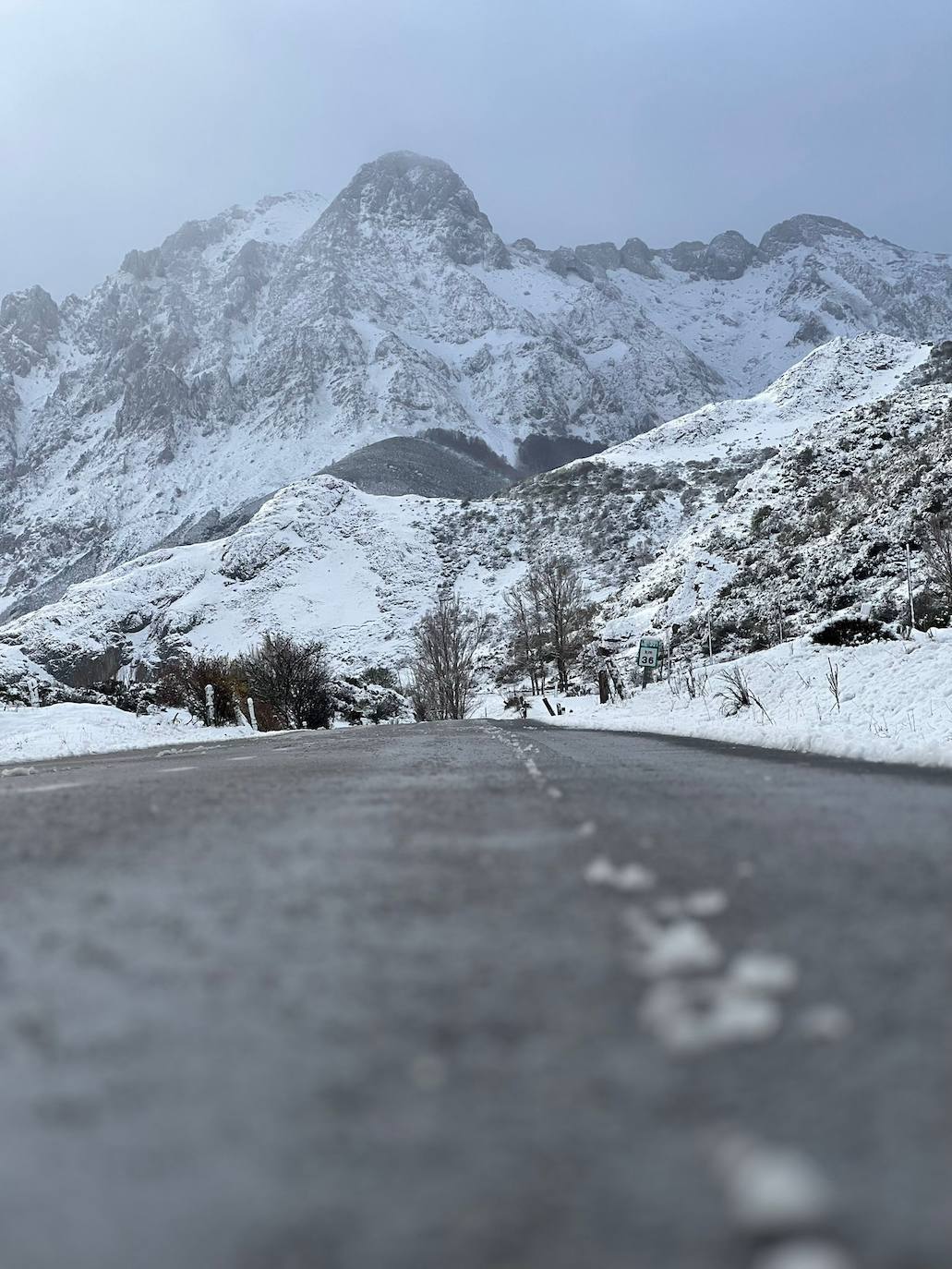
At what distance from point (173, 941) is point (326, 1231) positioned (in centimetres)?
105

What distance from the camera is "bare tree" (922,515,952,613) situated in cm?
1826

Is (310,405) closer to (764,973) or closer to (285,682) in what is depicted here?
(285,682)

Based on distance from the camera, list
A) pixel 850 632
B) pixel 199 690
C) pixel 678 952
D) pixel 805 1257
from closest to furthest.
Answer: pixel 805 1257 < pixel 678 952 < pixel 850 632 < pixel 199 690

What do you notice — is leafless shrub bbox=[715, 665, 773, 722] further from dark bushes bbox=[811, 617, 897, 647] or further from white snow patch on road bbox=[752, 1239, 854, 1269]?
white snow patch on road bbox=[752, 1239, 854, 1269]

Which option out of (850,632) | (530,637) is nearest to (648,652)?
(850,632)

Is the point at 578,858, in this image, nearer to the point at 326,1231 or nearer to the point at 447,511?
the point at 326,1231

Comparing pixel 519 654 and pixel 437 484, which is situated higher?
pixel 437 484

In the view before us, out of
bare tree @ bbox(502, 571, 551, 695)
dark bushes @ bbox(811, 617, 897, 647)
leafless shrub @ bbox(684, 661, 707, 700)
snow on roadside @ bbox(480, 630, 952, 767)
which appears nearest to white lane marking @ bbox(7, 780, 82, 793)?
snow on roadside @ bbox(480, 630, 952, 767)

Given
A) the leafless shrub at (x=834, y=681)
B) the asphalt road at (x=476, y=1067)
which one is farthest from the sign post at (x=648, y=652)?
the asphalt road at (x=476, y=1067)

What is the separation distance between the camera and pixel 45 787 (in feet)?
19.3

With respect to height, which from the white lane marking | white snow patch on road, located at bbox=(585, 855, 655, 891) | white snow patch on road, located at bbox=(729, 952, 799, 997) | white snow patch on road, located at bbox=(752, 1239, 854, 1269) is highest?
the white lane marking

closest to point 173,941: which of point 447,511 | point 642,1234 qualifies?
point 642,1234

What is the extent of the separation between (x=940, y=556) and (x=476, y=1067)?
71.9 feet

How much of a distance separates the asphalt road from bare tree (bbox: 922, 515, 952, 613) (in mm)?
18291
